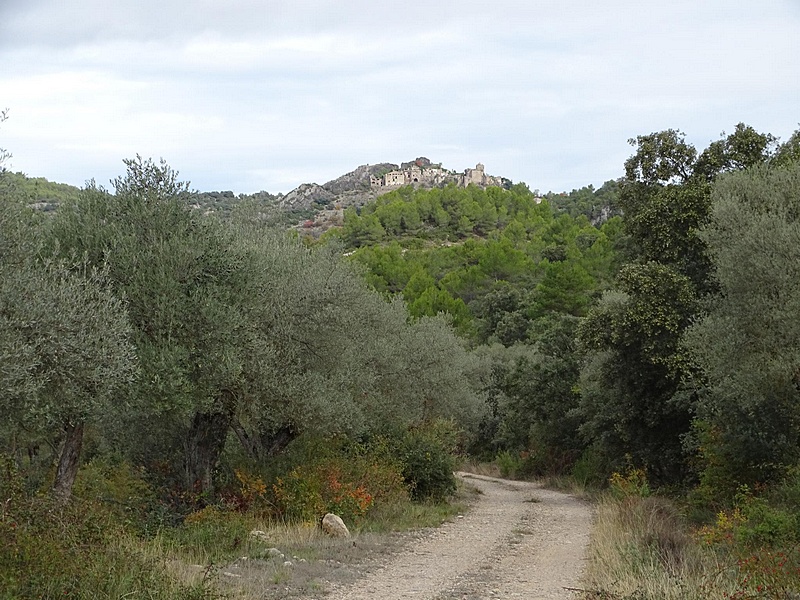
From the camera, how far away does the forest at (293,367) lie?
10.2 m

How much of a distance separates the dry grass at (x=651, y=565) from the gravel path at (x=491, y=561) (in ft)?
1.70

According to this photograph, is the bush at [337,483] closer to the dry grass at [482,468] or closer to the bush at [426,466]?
the bush at [426,466]

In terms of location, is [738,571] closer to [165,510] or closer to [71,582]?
[71,582]

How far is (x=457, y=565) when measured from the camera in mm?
13422

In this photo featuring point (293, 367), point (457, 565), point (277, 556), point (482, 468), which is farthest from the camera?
point (482, 468)

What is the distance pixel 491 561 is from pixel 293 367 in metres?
5.70

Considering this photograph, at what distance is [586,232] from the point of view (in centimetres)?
9200

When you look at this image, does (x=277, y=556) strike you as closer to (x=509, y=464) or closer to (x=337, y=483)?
(x=337, y=483)

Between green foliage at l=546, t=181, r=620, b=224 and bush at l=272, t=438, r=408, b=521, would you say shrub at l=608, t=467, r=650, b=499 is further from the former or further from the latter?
green foliage at l=546, t=181, r=620, b=224

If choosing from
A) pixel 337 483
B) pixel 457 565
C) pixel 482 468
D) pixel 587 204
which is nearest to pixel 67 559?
pixel 457 565

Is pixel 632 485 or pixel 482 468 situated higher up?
pixel 632 485

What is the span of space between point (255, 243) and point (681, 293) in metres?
11.4

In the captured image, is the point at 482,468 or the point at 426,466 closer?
the point at 426,466

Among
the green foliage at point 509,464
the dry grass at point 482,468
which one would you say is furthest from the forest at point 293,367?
the dry grass at point 482,468
